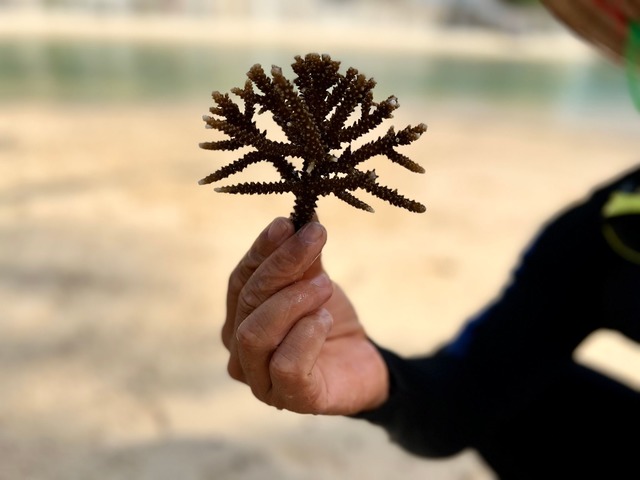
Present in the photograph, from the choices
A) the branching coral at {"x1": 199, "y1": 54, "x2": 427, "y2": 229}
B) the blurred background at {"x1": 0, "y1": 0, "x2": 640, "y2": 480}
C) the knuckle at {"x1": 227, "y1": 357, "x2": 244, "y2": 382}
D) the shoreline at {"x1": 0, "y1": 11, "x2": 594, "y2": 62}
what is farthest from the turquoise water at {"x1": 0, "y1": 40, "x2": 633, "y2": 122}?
the branching coral at {"x1": 199, "y1": 54, "x2": 427, "y2": 229}

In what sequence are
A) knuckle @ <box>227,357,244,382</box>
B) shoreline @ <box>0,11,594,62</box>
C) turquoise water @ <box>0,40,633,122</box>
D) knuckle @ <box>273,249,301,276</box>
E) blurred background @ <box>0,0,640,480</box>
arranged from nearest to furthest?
knuckle @ <box>273,249,301,276</box> → knuckle @ <box>227,357,244,382</box> → blurred background @ <box>0,0,640,480</box> → turquoise water @ <box>0,40,633,122</box> → shoreline @ <box>0,11,594,62</box>

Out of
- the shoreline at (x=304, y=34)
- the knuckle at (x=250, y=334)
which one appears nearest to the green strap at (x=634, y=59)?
the knuckle at (x=250, y=334)

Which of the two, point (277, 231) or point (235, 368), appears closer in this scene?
point (277, 231)

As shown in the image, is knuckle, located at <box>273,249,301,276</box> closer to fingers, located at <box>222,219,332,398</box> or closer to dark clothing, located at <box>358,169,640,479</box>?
fingers, located at <box>222,219,332,398</box>

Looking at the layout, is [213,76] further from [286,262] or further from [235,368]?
[286,262]

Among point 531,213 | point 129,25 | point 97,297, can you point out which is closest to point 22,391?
point 97,297

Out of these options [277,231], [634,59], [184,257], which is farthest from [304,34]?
[277,231]
